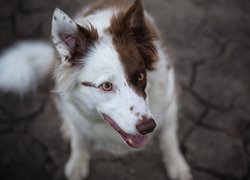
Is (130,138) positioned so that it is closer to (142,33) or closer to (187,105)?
(142,33)

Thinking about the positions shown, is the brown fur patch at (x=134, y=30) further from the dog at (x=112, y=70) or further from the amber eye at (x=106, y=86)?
the amber eye at (x=106, y=86)

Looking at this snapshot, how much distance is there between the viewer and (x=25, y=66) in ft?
8.59

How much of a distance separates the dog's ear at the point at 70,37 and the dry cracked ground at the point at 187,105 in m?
1.12

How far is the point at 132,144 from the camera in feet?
6.41

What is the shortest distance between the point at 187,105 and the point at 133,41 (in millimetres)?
1189

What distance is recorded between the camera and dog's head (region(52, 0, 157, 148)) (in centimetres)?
175

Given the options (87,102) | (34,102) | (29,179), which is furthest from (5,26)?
(87,102)

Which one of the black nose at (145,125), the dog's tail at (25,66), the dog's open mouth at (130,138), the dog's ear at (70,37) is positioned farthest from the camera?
the dog's tail at (25,66)

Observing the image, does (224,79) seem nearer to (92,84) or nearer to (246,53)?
(246,53)

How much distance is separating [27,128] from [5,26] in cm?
100

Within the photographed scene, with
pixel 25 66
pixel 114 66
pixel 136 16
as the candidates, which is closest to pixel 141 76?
pixel 114 66

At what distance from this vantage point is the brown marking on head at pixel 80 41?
1734 mm

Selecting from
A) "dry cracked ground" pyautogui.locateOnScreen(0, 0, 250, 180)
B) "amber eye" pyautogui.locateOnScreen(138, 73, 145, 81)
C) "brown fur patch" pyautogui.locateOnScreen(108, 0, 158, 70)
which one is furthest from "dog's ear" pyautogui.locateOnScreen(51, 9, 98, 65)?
"dry cracked ground" pyautogui.locateOnScreen(0, 0, 250, 180)

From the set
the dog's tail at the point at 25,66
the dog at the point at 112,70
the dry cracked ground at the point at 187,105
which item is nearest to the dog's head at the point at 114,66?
the dog at the point at 112,70
